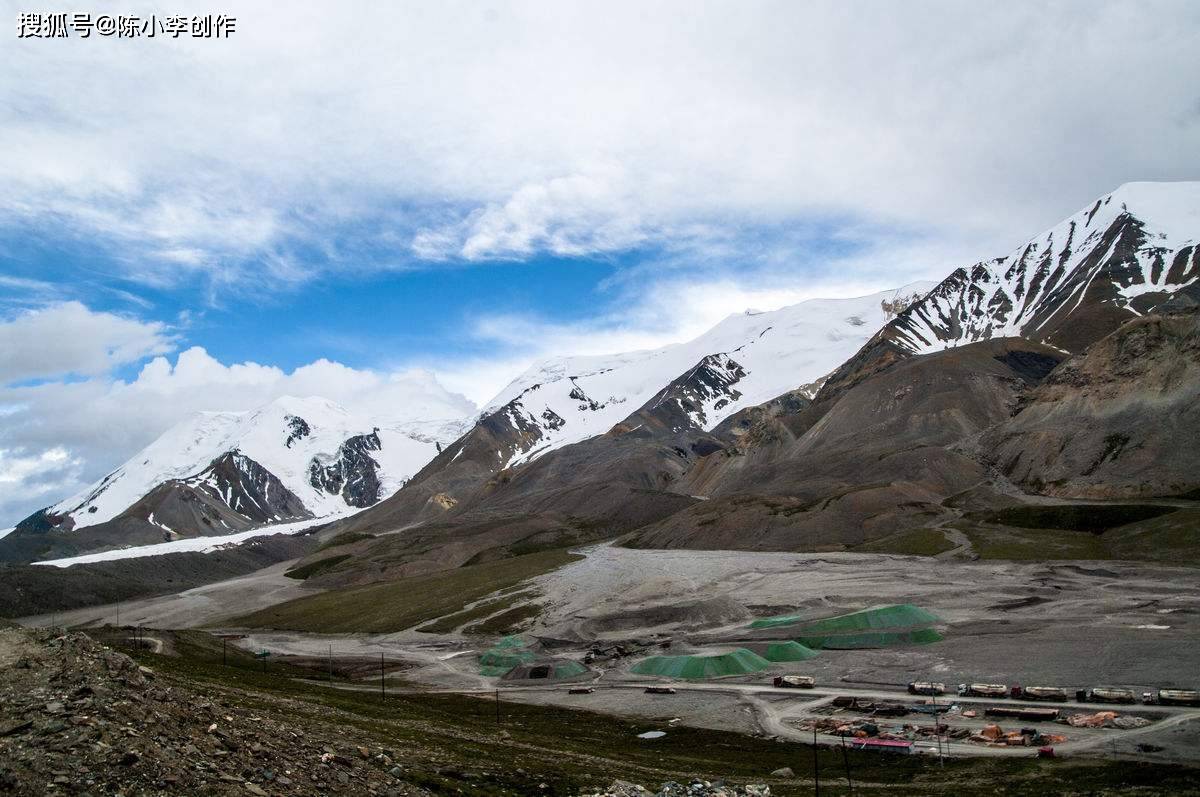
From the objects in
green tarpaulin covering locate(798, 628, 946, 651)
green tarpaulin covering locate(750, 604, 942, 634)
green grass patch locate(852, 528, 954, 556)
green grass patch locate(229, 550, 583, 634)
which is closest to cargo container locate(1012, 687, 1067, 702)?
green tarpaulin covering locate(798, 628, 946, 651)

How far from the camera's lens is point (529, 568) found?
6993 inches

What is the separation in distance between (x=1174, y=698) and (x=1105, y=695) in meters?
3.93

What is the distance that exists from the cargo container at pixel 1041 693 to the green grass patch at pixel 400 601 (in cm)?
10085

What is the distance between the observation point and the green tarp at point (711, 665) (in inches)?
3150

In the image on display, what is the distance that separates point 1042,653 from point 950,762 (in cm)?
3533

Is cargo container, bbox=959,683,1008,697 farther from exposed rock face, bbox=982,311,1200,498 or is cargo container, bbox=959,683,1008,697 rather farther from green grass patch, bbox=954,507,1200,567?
exposed rock face, bbox=982,311,1200,498

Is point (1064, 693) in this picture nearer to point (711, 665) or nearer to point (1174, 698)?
point (1174, 698)

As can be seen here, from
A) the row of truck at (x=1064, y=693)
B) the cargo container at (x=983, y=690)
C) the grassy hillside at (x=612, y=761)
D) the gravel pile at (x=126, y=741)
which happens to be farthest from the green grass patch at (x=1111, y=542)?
the gravel pile at (x=126, y=741)

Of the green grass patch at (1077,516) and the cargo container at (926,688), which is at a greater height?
the green grass patch at (1077,516)

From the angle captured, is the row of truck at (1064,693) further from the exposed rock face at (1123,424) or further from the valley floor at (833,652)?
the exposed rock face at (1123,424)

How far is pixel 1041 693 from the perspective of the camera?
191 feet

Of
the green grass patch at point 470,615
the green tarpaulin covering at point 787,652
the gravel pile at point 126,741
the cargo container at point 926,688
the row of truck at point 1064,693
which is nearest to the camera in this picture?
the gravel pile at point 126,741

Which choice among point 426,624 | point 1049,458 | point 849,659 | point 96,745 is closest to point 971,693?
point 849,659

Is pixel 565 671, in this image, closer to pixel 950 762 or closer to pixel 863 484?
pixel 950 762
